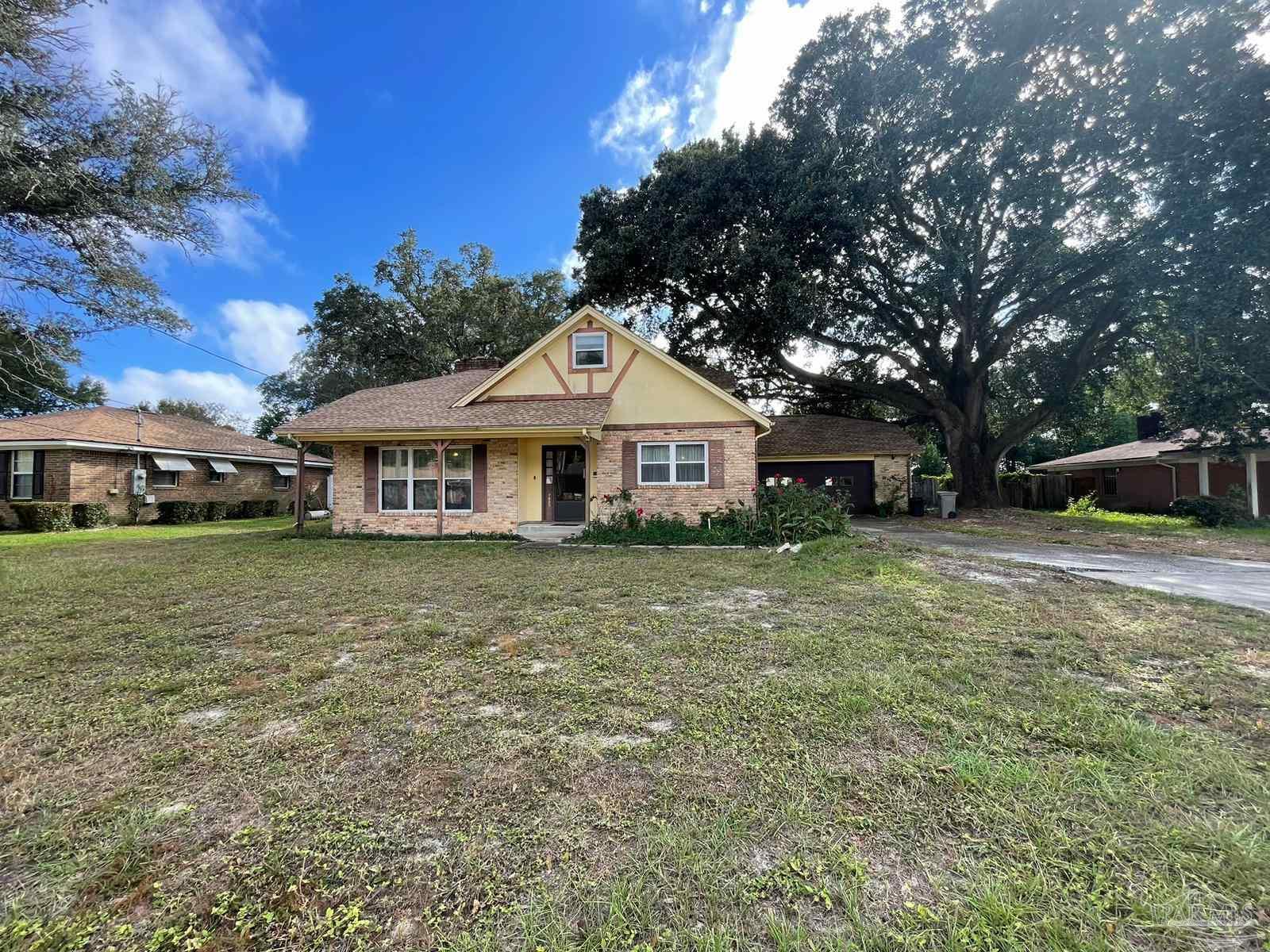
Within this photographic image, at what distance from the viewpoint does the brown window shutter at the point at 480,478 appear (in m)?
13.0

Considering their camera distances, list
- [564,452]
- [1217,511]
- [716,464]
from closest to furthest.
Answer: [716,464]
[564,452]
[1217,511]

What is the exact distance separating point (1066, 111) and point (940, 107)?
11.1ft

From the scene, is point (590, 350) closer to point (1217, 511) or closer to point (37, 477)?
point (37, 477)

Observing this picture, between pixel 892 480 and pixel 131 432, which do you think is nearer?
pixel 131 432

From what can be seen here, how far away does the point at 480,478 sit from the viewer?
1306 centimetres

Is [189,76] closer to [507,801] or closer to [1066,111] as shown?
[507,801]

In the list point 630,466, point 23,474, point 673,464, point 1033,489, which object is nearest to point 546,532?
point 630,466

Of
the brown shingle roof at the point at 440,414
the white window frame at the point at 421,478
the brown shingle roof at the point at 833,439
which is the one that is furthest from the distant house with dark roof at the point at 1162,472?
the white window frame at the point at 421,478

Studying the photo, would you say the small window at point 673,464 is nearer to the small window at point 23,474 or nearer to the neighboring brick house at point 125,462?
the neighboring brick house at point 125,462

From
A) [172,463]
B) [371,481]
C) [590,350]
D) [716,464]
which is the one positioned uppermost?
[590,350]

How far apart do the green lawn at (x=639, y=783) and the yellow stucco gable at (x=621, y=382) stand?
8346 mm

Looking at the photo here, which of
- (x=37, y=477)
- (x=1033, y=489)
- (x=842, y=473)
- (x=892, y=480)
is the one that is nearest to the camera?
(x=37, y=477)

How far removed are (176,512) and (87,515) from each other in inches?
92.3

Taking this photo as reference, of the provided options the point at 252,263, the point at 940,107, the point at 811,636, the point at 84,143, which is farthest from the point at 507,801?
the point at 252,263
